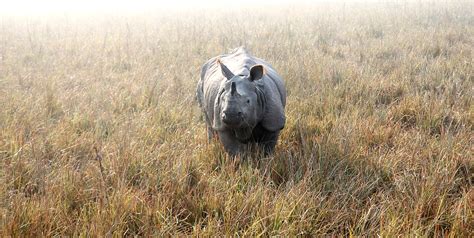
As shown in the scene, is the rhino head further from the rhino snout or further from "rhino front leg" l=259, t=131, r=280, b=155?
"rhino front leg" l=259, t=131, r=280, b=155

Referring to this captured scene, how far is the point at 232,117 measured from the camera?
10.5ft

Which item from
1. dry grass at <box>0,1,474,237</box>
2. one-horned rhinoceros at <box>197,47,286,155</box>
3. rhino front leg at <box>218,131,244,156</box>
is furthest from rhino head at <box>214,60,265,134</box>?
dry grass at <box>0,1,474,237</box>

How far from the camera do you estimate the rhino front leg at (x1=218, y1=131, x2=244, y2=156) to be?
364 centimetres

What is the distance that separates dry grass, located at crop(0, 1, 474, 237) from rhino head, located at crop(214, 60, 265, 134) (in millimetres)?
329

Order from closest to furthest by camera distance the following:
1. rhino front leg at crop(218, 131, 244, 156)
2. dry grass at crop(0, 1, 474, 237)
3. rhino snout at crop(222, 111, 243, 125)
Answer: dry grass at crop(0, 1, 474, 237)
rhino snout at crop(222, 111, 243, 125)
rhino front leg at crop(218, 131, 244, 156)

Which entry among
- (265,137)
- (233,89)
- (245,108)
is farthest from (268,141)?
(233,89)

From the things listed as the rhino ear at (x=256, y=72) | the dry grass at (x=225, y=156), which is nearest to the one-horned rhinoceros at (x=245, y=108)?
the rhino ear at (x=256, y=72)

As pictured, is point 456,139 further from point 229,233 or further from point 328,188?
point 229,233

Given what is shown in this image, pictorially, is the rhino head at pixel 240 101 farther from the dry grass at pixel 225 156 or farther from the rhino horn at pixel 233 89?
the dry grass at pixel 225 156

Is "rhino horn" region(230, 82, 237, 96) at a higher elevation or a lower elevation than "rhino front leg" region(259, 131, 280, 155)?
higher

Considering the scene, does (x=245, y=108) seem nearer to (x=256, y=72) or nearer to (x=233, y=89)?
(x=233, y=89)

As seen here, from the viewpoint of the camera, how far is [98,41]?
9.02 m

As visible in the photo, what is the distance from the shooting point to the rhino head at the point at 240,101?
3.20 m

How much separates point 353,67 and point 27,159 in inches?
190
